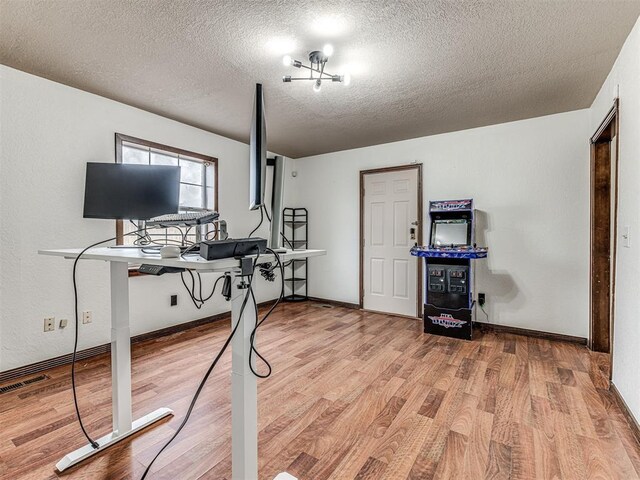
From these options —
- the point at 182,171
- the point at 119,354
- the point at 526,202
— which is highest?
the point at 182,171

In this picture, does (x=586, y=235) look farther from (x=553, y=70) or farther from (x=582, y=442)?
(x=582, y=442)

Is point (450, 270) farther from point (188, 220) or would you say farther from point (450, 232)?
point (188, 220)

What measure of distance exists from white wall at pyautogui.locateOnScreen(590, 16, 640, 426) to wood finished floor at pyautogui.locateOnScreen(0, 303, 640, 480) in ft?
0.92

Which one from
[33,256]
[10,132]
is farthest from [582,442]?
[10,132]

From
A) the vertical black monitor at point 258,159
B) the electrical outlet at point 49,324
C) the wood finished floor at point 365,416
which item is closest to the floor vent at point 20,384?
the wood finished floor at point 365,416

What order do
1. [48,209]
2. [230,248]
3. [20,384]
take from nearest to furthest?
[230,248] < [20,384] < [48,209]

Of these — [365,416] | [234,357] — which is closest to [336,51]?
[234,357]

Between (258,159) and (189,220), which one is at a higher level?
(258,159)

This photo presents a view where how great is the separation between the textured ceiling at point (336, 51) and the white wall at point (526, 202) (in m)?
0.35

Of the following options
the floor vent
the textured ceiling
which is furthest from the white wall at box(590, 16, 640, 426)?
the floor vent

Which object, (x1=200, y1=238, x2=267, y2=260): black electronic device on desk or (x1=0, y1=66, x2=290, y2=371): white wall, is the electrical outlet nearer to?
(x1=0, y1=66, x2=290, y2=371): white wall

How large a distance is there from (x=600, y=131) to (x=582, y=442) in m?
2.49

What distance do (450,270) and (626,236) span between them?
153 cm

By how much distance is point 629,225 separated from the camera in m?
1.98
